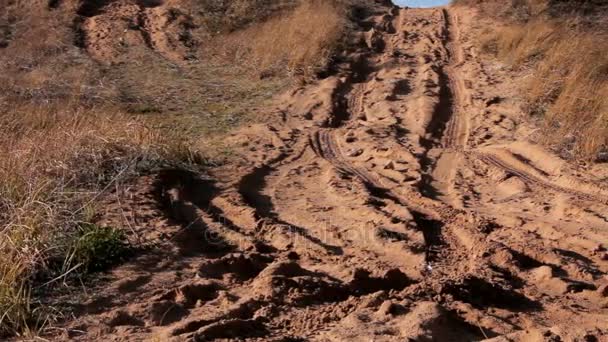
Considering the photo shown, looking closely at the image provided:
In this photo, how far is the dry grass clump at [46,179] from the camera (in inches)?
152

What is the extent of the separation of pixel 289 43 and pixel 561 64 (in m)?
4.13

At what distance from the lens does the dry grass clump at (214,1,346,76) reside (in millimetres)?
10844

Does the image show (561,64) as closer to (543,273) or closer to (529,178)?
(529,178)

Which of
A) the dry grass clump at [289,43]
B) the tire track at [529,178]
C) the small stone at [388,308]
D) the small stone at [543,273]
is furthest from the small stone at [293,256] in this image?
the dry grass clump at [289,43]

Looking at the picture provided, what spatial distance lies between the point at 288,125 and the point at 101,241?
4.20 m

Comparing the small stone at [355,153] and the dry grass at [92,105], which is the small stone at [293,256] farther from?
the small stone at [355,153]

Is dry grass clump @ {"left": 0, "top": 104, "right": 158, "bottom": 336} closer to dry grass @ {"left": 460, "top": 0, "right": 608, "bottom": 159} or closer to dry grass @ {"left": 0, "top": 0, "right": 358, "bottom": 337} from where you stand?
dry grass @ {"left": 0, "top": 0, "right": 358, "bottom": 337}

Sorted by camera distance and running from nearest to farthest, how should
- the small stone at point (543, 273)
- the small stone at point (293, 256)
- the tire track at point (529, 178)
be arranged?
the small stone at point (543, 273)
the small stone at point (293, 256)
the tire track at point (529, 178)

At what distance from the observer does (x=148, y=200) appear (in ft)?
18.3

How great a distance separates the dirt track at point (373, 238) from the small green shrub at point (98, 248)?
11 cm

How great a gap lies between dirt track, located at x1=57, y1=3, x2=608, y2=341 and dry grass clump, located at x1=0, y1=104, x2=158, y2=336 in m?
0.31

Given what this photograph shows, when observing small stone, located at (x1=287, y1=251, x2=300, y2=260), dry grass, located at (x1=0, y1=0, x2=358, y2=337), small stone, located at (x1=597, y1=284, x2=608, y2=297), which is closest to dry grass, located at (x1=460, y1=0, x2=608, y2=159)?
small stone, located at (x1=597, y1=284, x2=608, y2=297)

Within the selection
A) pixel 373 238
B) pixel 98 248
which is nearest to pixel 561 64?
pixel 373 238

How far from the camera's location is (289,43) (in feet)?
37.6
